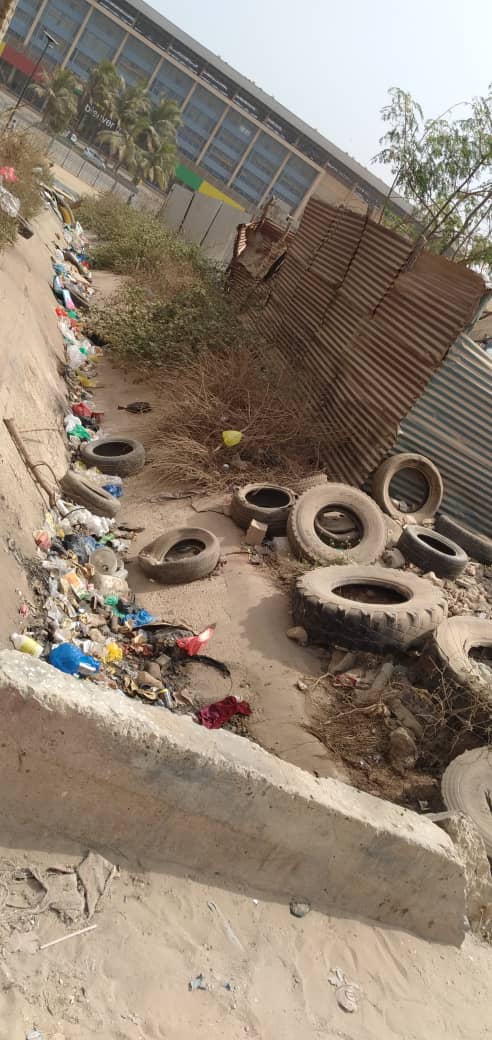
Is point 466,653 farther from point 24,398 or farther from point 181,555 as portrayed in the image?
point 24,398

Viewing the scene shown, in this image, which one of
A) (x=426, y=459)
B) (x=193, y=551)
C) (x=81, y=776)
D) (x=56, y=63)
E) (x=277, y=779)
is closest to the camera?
(x=81, y=776)

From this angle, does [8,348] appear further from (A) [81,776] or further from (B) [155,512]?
(A) [81,776]

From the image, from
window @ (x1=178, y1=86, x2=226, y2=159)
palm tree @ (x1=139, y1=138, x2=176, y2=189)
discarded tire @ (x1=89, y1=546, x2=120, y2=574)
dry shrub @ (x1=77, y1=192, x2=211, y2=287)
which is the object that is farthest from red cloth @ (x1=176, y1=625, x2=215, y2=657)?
window @ (x1=178, y1=86, x2=226, y2=159)

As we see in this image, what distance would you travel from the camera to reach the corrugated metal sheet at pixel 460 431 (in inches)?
295

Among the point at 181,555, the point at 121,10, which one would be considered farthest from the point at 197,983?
the point at 121,10

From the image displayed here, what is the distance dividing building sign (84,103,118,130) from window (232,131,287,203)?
11171 mm

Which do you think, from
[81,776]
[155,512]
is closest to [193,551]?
[155,512]

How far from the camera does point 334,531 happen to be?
6859 mm

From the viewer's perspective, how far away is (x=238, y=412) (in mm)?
8273

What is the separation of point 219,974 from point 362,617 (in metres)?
2.93

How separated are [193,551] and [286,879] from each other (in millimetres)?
3606

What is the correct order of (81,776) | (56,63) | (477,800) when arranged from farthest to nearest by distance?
(56,63) → (477,800) → (81,776)

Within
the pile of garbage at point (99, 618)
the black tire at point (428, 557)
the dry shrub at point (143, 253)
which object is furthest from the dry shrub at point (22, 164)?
the black tire at point (428, 557)

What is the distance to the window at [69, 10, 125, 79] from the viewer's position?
175 ft
